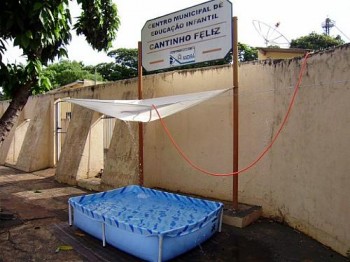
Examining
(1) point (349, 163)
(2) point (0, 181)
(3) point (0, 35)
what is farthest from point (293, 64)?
(2) point (0, 181)

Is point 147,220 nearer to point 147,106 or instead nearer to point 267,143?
point 147,106

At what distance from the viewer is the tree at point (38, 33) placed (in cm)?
291

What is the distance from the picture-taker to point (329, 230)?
11.6ft

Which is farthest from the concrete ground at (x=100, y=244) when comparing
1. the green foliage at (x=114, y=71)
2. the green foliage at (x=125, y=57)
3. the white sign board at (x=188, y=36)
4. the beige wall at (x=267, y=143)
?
the green foliage at (x=125, y=57)

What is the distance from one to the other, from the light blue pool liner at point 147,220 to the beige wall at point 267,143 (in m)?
0.84

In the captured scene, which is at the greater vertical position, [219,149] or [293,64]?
[293,64]

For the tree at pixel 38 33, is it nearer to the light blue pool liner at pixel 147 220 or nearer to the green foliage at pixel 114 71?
the light blue pool liner at pixel 147 220

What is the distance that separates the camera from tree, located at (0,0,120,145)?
9.53 feet

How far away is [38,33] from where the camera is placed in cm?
309

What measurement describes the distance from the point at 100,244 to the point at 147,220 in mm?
612

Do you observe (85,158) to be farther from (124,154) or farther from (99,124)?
(124,154)

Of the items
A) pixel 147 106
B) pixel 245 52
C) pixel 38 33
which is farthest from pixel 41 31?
pixel 245 52

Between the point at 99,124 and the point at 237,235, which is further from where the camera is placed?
the point at 99,124

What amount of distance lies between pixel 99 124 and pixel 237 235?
188 inches
